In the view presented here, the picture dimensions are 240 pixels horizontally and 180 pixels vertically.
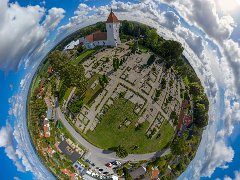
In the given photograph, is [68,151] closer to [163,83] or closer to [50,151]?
[50,151]

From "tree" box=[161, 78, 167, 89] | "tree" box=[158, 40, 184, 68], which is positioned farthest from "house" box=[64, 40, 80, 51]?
"tree" box=[161, 78, 167, 89]

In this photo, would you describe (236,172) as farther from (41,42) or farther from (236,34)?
(41,42)

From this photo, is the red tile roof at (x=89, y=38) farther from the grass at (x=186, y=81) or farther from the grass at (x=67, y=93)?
the grass at (x=186, y=81)

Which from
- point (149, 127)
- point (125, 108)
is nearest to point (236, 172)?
point (149, 127)

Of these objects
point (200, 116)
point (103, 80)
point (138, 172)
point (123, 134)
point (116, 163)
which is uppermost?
point (103, 80)

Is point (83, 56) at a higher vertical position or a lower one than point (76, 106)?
higher

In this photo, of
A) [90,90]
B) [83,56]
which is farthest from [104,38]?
[90,90]
